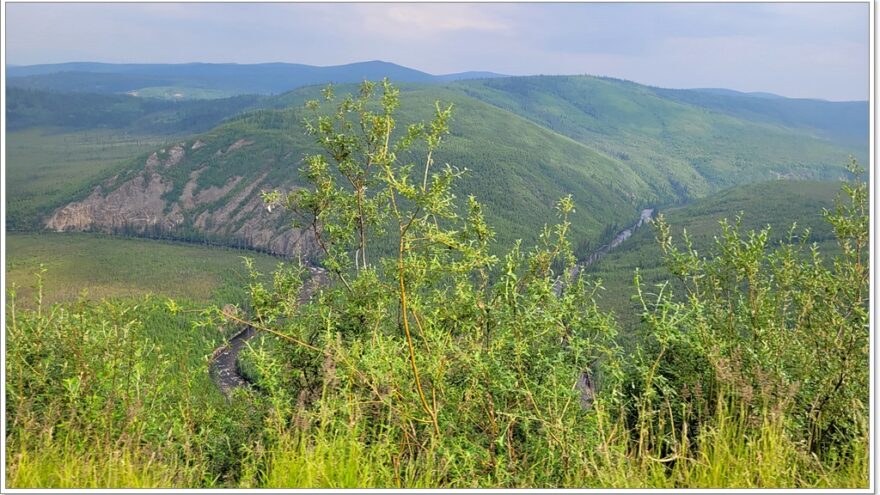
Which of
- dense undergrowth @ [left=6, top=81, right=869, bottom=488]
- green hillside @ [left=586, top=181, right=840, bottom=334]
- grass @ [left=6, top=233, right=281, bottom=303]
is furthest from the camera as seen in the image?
grass @ [left=6, top=233, right=281, bottom=303]

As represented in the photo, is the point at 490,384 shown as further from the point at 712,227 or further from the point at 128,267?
the point at 128,267

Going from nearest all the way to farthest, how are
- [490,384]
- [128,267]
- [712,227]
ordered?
[490,384], [712,227], [128,267]

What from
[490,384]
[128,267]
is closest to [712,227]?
[128,267]

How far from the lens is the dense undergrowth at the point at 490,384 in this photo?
5.11 m

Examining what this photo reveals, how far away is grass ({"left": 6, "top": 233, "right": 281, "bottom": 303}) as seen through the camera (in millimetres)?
136000

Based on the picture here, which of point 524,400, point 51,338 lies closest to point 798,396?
point 524,400

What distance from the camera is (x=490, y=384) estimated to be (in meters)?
6.29

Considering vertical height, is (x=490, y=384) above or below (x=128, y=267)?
above

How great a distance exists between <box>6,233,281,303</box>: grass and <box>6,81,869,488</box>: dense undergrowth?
398 ft

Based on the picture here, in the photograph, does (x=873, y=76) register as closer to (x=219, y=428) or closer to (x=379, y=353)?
(x=379, y=353)

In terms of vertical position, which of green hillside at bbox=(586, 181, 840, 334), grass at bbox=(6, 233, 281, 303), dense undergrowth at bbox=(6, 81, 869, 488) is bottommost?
grass at bbox=(6, 233, 281, 303)

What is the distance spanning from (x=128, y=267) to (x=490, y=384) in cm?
17599

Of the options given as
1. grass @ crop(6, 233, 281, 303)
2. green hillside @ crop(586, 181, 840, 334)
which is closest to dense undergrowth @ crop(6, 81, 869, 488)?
green hillside @ crop(586, 181, 840, 334)

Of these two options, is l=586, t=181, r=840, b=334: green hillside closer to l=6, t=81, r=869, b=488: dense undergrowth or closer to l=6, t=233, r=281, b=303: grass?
l=6, t=233, r=281, b=303: grass
